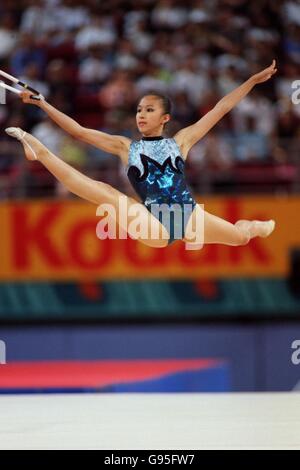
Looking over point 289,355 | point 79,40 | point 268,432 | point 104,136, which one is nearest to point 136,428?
point 268,432

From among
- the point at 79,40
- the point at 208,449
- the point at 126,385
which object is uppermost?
the point at 79,40

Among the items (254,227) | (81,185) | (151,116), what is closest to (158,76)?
(254,227)

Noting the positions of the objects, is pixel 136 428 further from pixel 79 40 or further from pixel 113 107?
pixel 79 40

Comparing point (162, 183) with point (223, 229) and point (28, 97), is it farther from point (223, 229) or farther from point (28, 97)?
point (28, 97)

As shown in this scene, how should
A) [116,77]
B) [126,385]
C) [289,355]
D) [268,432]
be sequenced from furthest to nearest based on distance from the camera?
[116,77] → [289,355] → [126,385] → [268,432]

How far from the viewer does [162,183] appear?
640 cm

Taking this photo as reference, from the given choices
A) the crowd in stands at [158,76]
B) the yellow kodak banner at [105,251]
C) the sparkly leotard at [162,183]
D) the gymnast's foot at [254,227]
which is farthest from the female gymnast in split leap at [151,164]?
the yellow kodak banner at [105,251]

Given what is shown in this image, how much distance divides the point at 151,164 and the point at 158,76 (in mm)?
6397

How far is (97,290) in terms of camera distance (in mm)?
12234

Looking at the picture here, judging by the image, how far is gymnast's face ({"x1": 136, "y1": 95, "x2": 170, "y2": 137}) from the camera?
6.40 metres

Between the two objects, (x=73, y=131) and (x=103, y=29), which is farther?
(x=103, y=29)

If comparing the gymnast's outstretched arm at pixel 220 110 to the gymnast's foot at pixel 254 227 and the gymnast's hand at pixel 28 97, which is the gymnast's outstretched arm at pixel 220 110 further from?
the gymnast's hand at pixel 28 97

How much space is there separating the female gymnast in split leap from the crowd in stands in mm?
4510

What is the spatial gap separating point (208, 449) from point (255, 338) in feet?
20.8
